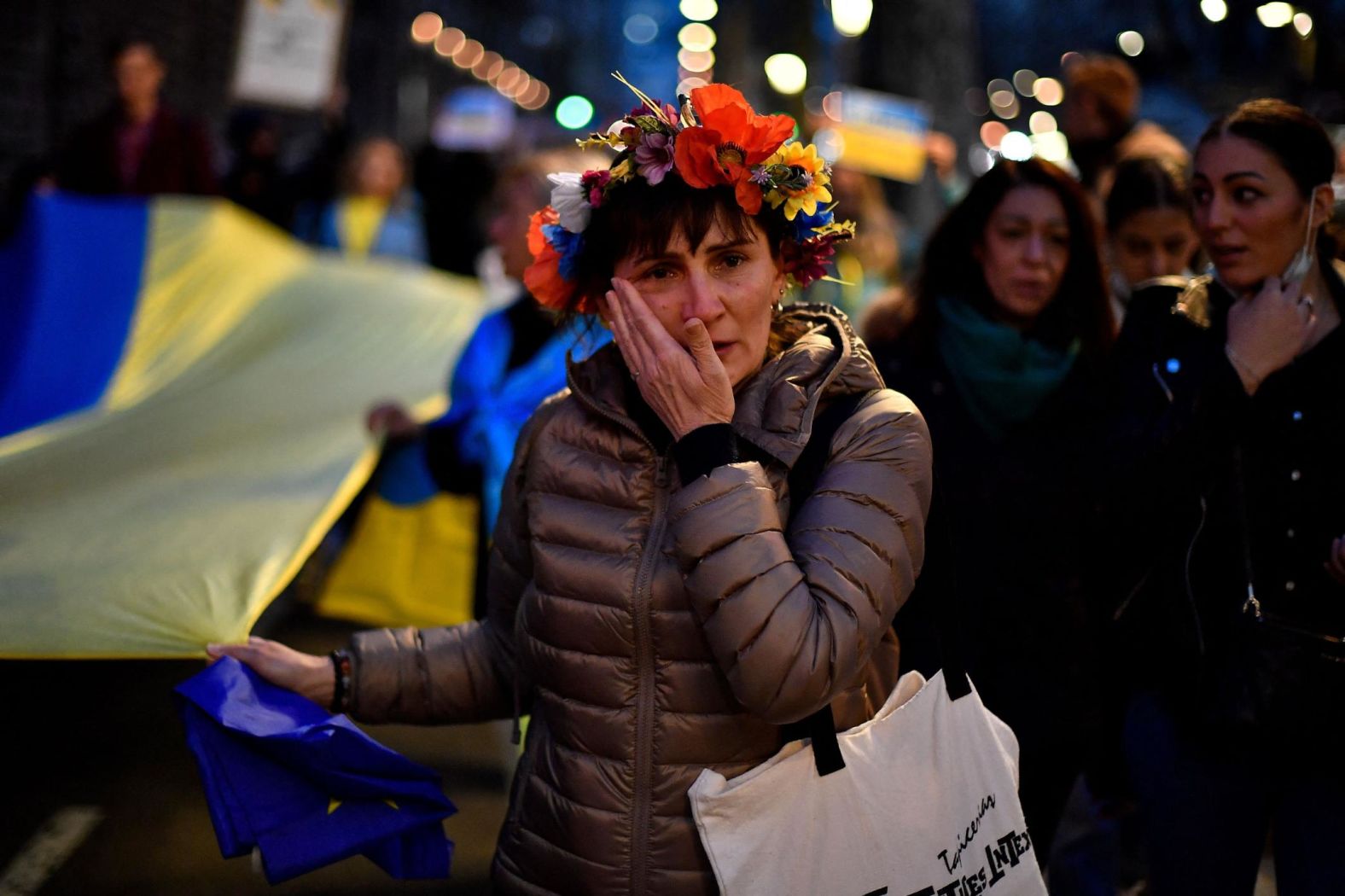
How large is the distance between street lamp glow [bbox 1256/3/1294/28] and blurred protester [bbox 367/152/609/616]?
2576 mm

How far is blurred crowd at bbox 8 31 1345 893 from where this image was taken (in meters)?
3.06

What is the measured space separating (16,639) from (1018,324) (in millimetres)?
2825

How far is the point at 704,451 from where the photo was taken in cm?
231

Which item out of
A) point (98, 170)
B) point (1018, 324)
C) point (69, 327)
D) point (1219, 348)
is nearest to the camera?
point (1219, 348)

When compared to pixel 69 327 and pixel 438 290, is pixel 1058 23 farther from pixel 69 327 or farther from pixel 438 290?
pixel 69 327

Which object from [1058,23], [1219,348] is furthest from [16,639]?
[1058,23]

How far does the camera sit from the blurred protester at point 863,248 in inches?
360

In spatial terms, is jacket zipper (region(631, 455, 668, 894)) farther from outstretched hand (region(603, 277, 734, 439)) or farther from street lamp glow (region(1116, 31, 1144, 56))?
street lamp glow (region(1116, 31, 1144, 56))

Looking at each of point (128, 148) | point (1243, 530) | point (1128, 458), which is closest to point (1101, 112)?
point (1128, 458)

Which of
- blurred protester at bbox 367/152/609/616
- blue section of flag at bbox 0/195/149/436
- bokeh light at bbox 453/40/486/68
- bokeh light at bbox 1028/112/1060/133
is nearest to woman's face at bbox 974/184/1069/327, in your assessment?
blurred protester at bbox 367/152/609/616

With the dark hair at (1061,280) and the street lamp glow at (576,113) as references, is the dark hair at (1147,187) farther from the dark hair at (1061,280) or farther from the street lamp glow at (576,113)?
the street lamp glow at (576,113)

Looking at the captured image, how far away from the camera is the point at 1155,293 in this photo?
348cm

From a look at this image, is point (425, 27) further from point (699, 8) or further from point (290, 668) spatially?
point (290, 668)

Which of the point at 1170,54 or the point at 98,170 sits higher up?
the point at 1170,54
